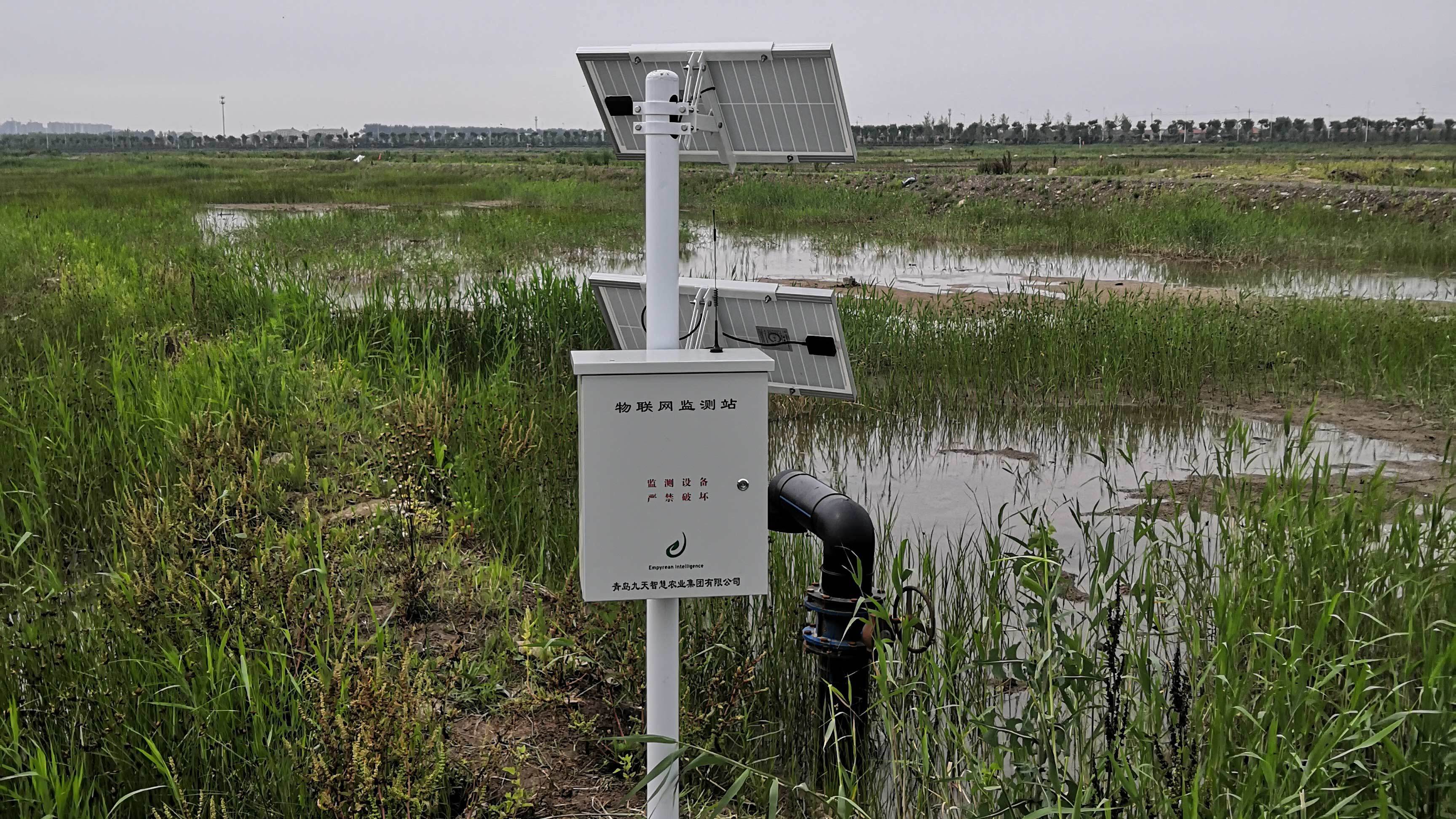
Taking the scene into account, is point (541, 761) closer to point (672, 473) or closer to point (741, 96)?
point (672, 473)

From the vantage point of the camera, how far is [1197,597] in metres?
4.28

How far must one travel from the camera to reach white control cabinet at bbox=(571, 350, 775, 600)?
7.88 ft

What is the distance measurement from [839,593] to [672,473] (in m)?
1.24

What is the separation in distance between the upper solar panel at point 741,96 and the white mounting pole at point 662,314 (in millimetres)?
330

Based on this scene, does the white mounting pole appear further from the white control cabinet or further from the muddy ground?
the muddy ground

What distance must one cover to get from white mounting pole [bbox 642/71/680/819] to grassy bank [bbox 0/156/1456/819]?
374 millimetres

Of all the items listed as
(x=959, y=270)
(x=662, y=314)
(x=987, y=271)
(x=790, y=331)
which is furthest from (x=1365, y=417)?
(x=959, y=270)

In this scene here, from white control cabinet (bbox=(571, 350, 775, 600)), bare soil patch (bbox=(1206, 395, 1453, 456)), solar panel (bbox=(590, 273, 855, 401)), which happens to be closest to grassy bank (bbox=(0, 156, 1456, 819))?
white control cabinet (bbox=(571, 350, 775, 600))

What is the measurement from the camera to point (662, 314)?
101 inches

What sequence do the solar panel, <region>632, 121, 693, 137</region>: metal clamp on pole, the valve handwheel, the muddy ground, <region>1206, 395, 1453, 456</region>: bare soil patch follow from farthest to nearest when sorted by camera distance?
→ <region>1206, 395, 1453, 456</region>: bare soil patch, the muddy ground, the solar panel, the valve handwheel, <region>632, 121, 693, 137</region>: metal clamp on pole

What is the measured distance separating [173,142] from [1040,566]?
538ft

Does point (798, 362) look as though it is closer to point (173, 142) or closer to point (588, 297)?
point (588, 297)

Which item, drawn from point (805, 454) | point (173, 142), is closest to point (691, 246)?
point (805, 454)

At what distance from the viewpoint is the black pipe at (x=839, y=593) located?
3.33 metres
